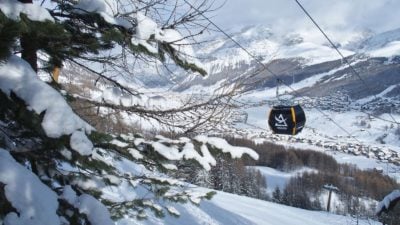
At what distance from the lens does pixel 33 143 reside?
2.67 meters

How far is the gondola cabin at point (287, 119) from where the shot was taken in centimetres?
1109

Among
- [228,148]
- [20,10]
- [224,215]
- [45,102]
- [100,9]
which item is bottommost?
[224,215]

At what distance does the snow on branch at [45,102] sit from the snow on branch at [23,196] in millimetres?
308

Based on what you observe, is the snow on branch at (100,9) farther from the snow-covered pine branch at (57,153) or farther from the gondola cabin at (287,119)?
the gondola cabin at (287,119)

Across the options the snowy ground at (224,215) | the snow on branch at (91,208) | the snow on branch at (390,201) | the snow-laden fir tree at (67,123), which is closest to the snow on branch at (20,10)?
the snow-laden fir tree at (67,123)

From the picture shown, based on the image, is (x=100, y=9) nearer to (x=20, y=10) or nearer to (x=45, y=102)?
(x=20, y=10)

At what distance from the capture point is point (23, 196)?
6.92ft

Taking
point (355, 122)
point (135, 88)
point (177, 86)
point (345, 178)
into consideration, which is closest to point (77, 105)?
point (135, 88)

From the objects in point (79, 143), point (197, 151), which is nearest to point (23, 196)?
point (79, 143)

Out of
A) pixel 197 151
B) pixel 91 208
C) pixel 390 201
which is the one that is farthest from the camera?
pixel 390 201

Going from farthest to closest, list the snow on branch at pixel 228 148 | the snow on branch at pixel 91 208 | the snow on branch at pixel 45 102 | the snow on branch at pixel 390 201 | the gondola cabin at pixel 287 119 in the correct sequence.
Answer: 1. the snow on branch at pixel 390 201
2. the gondola cabin at pixel 287 119
3. the snow on branch at pixel 228 148
4. the snow on branch at pixel 91 208
5. the snow on branch at pixel 45 102

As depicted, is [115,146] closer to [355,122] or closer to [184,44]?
[184,44]

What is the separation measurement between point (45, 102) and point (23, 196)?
1.58 feet

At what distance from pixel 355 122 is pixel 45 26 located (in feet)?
478
